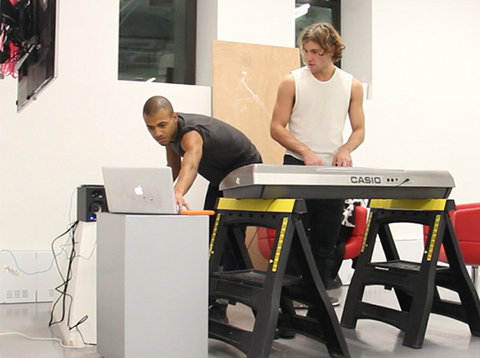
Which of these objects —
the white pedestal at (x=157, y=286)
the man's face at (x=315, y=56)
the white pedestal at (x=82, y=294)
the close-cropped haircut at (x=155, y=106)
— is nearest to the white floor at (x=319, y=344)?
the white pedestal at (x=82, y=294)

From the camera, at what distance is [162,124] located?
8.93ft

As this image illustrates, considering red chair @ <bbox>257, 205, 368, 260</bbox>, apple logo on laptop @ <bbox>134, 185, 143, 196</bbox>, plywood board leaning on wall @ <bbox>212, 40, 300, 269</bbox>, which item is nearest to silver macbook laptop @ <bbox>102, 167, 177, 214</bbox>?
apple logo on laptop @ <bbox>134, 185, 143, 196</bbox>

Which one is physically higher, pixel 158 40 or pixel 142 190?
pixel 158 40

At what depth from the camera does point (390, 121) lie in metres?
4.95

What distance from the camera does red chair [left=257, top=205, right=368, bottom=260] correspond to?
3.92 metres

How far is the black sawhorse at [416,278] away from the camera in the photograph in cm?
265

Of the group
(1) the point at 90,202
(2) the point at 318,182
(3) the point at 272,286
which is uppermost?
(2) the point at 318,182

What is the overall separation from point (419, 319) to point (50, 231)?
7.55 ft

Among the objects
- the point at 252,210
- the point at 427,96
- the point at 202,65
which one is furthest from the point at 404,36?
the point at 252,210

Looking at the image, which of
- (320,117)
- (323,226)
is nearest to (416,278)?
(323,226)

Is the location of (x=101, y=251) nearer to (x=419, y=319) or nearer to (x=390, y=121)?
(x=419, y=319)

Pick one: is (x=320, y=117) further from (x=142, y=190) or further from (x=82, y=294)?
(x=82, y=294)

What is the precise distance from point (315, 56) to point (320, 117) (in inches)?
11.5

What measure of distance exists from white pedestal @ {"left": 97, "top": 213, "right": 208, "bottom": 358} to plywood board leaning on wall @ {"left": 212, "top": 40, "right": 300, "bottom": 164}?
203 cm
